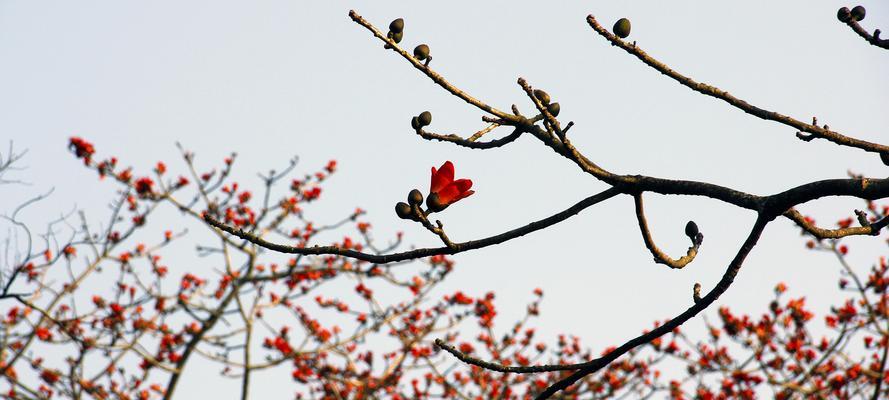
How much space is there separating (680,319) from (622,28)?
0.60 meters

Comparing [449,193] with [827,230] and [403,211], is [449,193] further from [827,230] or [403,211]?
[827,230]

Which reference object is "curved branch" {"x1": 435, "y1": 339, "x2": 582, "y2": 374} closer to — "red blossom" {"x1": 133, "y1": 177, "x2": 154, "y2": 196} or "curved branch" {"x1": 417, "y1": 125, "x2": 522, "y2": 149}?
"curved branch" {"x1": 417, "y1": 125, "x2": 522, "y2": 149}


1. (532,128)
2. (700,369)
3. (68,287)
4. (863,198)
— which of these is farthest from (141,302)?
(863,198)

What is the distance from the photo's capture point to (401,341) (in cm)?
849

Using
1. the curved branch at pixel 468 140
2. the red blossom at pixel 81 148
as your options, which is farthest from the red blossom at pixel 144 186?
the curved branch at pixel 468 140

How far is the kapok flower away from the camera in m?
1.74

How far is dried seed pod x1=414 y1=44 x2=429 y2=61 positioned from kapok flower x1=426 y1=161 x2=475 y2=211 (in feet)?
0.75

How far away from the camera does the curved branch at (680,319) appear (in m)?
1.66

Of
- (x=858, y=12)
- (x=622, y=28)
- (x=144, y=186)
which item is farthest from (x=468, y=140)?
(x=144, y=186)

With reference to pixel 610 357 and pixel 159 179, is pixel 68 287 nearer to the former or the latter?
pixel 159 179

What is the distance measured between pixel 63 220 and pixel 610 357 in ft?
20.0

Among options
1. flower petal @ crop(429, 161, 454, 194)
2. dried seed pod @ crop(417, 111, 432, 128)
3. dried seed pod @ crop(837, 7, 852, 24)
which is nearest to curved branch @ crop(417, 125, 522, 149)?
dried seed pod @ crop(417, 111, 432, 128)

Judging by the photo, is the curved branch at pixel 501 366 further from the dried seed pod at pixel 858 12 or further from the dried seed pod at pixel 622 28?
the dried seed pod at pixel 858 12

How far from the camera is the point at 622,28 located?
1.66 metres
